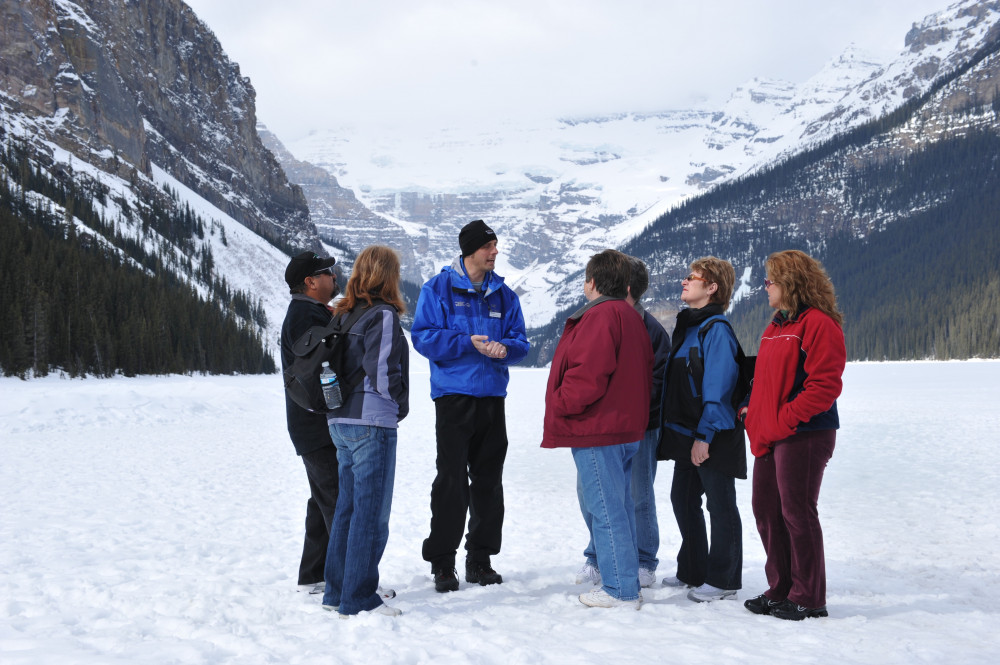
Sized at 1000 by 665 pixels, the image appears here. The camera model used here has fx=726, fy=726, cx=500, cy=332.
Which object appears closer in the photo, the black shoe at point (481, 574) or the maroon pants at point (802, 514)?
the maroon pants at point (802, 514)

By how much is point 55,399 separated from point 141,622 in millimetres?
17268

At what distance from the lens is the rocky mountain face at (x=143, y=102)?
86500 millimetres

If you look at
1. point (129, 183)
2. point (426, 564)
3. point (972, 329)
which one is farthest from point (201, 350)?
point (972, 329)

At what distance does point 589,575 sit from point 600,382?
1.61m

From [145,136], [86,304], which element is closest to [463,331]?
[86,304]

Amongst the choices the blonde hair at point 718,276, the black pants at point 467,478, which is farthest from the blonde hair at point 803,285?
the black pants at point 467,478

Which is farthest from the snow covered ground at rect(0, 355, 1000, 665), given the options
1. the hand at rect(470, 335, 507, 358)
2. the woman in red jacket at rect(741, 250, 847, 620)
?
the hand at rect(470, 335, 507, 358)

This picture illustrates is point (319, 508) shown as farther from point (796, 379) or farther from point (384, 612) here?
point (796, 379)

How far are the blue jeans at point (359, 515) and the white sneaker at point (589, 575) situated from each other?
62.2 inches

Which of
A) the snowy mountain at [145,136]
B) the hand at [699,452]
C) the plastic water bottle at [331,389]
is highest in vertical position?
the snowy mountain at [145,136]

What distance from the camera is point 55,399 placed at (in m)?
18.7

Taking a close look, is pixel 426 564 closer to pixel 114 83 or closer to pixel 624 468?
pixel 624 468

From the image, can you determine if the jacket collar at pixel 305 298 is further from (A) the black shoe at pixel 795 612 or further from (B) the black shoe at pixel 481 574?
(A) the black shoe at pixel 795 612

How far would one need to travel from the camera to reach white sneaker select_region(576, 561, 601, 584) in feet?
17.2
